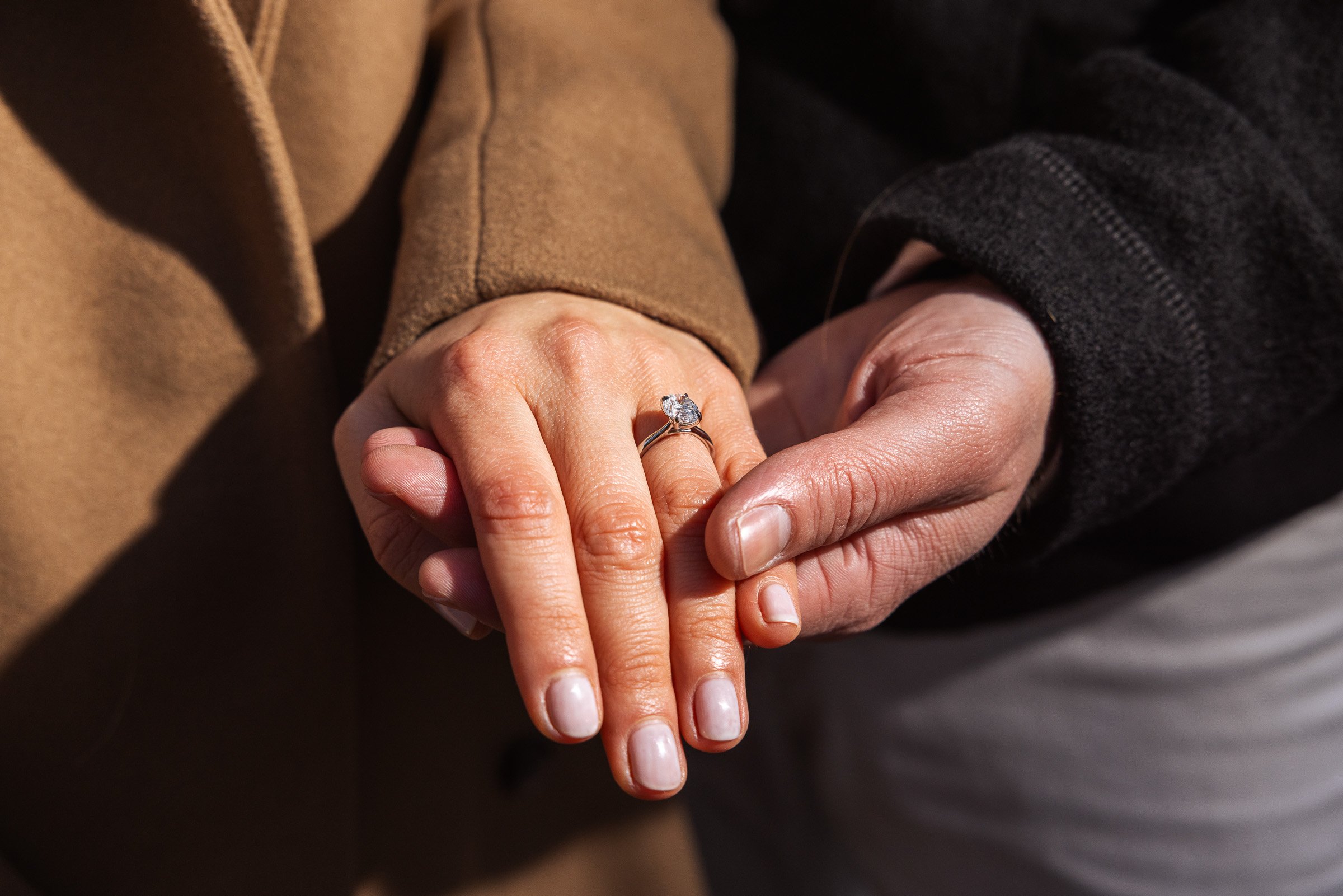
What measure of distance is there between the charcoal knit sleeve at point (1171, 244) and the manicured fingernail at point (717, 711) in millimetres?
431

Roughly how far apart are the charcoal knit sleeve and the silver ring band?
0.33 meters

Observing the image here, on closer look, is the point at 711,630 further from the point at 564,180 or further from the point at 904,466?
the point at 564,180

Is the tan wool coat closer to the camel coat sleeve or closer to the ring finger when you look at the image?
the camel coat sleeve

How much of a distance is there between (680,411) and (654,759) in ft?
0.87

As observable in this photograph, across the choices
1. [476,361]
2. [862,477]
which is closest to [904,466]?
[862,477]

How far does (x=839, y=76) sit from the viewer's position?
3.62ft

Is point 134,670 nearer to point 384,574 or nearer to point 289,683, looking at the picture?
point 289,683

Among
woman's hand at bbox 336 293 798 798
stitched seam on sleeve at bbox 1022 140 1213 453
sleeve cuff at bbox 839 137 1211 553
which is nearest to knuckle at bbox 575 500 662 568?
woman's hand at bbox 336 293 798 798

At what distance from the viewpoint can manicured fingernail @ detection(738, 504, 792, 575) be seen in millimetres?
565

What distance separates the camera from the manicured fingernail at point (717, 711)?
561 millimetres

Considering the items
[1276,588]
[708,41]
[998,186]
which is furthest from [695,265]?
[1276,588]

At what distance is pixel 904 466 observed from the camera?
63 cm

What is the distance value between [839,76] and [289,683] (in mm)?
1055

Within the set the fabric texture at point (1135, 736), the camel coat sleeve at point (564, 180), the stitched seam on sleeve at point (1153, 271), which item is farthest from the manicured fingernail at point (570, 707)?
the fabric texture at point (1135, 736)
